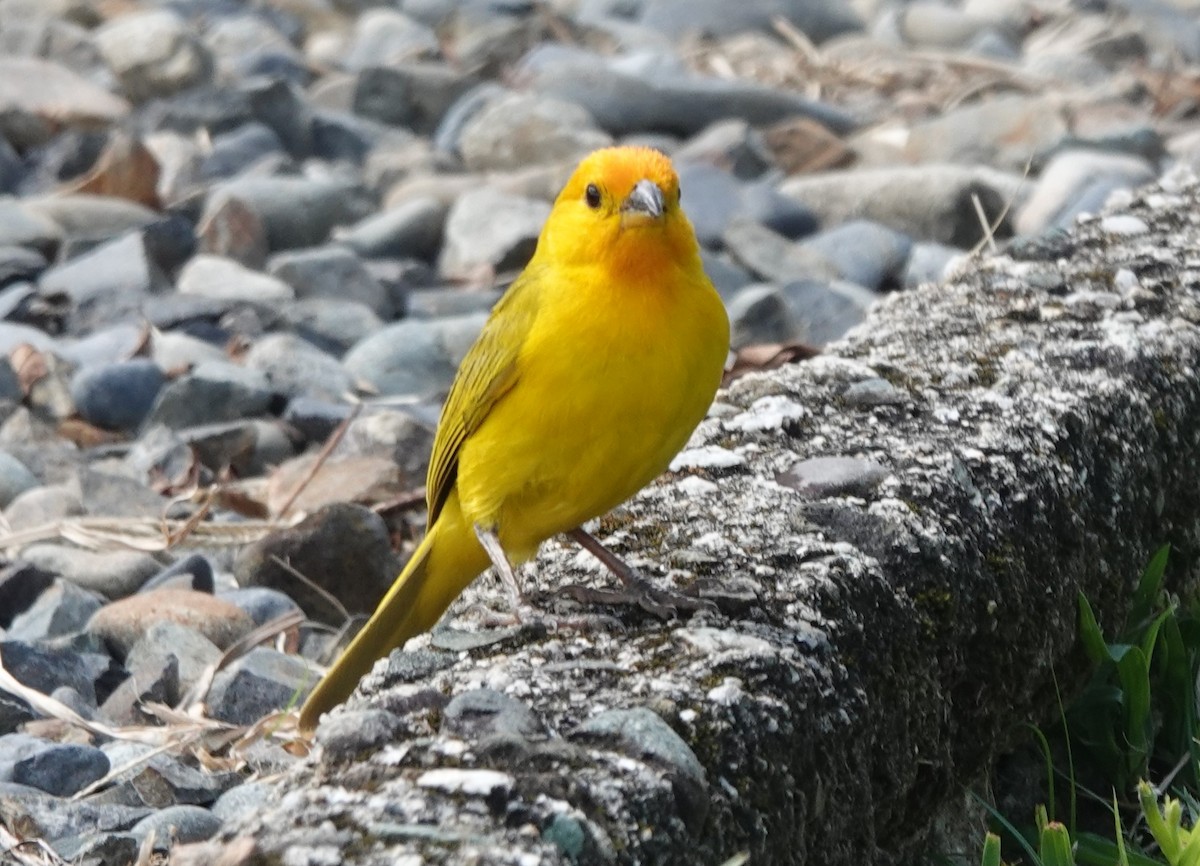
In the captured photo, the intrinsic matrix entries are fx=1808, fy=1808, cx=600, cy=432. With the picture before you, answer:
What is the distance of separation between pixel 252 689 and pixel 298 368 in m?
2.36

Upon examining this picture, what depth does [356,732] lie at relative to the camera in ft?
6.92

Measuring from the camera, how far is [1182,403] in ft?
11.5

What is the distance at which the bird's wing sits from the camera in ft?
10.00

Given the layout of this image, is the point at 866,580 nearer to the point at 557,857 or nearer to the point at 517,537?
the point at 517,537

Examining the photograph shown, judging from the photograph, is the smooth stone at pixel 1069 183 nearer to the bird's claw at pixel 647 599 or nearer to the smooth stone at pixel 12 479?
the smooth stone at pixel 12 479

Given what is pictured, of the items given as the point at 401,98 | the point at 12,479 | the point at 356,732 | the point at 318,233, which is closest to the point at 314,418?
the point at 12,479

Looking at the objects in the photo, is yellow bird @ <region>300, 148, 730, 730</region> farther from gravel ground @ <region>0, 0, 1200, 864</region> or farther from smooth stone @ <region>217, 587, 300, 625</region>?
smooth stone @ <region>217, 587, 300, 625</region>

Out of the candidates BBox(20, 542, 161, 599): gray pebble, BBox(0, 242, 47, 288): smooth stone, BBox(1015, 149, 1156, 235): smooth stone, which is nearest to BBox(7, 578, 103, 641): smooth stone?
BBox(20, 542, 161, 599): gray pebble

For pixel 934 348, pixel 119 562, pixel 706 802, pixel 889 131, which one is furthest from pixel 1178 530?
pixel 889 131

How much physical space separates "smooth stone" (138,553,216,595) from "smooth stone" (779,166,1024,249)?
3.82 m

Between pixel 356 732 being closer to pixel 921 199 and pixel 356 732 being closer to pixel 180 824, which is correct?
pixel 180 824

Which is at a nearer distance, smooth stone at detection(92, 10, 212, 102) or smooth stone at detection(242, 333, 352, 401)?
smooth stone at detection(242, 333, 352, 401)

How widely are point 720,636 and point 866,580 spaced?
331 millimetres

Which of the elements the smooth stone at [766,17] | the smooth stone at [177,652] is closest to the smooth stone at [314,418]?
the smooth stone at [177,652]
